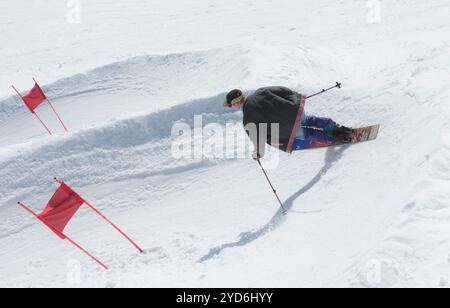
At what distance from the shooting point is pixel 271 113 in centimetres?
804

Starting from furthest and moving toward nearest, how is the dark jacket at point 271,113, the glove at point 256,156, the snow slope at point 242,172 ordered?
the glove at point 256,156 → the dark jacket at point 271,113 → the snow slope at point 242,172

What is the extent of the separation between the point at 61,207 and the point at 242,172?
3972 mm

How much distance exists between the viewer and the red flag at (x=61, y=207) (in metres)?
7.04

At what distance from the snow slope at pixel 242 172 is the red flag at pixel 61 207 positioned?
3.68 ft

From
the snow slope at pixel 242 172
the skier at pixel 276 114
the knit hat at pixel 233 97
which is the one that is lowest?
the snow slope at pixel 242 172

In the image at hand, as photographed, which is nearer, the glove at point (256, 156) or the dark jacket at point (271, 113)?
the dark jacket at point (271, 113)

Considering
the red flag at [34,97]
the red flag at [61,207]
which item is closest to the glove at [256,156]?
the red flag at [61,207]

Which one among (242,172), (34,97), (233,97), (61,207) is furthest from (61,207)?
(34,97)

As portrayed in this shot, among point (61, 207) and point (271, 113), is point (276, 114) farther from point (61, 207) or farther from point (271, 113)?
point (61, 207)

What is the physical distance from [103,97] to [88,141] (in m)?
3.30

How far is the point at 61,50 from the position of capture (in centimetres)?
1973

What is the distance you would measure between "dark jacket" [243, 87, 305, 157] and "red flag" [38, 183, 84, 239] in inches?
125

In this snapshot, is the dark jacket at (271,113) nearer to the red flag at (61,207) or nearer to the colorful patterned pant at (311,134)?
the colorful patterned pant at (311,134)

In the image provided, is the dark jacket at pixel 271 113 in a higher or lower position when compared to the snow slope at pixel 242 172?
higher
